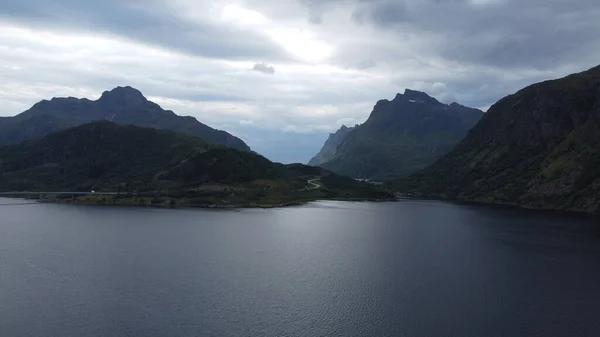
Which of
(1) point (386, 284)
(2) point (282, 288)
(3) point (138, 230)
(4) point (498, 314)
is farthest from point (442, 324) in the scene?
(3) point (138, 230)

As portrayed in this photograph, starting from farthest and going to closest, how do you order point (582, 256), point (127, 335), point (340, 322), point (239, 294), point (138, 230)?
point (138, 230) < point (582, 256) < point (239, 294) < point (340, 322) < point (127, 335)

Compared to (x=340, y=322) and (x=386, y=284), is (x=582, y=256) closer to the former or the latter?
(x=386, y=284)

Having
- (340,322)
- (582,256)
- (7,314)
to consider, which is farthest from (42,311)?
(582,256)

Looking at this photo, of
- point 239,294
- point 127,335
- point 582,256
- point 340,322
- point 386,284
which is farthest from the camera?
point 582,256

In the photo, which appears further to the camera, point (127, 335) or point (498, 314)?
point (498, 314)

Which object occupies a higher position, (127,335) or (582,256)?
(582,256)

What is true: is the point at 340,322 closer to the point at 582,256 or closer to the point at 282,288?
the point at 282,288
